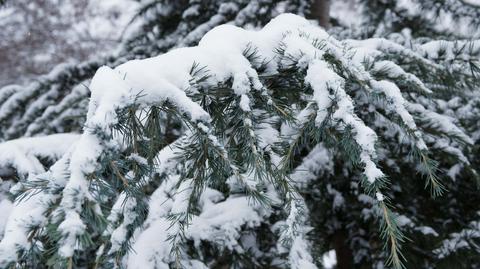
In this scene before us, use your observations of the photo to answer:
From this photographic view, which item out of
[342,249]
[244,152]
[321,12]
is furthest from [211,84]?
[321,12]

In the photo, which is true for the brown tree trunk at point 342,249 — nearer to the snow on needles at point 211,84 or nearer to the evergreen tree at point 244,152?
the evergreen tree at point 244,152

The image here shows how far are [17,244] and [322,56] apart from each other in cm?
103

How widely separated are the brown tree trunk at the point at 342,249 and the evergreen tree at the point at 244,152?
0.01 meters

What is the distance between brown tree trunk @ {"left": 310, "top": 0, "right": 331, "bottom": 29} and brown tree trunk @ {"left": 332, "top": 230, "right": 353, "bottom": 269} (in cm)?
192

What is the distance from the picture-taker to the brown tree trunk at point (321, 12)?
3.75 metres

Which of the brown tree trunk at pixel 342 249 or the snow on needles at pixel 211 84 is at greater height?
the snow on needles at pixel 211 84

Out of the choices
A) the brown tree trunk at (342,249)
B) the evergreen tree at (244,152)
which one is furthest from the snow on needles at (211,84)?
the brown tree trunk at (342,249)

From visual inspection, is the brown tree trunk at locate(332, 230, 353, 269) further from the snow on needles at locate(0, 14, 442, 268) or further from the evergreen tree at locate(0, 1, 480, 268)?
the snow on needles at locate(0, 14, 442, 268)

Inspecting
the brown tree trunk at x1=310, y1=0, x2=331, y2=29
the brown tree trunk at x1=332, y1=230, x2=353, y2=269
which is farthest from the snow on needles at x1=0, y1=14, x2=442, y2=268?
the brown tree trunk at x1=310, y1=0, x2=331, y2=29

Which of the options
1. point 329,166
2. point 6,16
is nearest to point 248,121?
point 329,166

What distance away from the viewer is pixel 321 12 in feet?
12.4

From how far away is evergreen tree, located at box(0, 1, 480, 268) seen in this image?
3.32ft

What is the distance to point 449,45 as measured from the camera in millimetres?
2061

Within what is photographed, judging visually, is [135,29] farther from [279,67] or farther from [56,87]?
[279,67]
